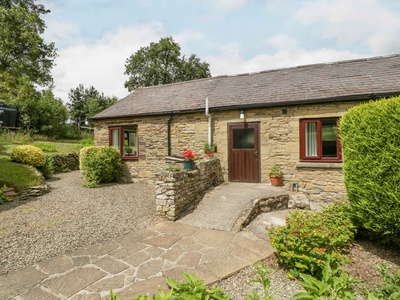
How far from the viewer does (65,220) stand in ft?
17.2

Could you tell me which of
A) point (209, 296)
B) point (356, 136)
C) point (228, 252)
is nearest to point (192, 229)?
point (228, 252)

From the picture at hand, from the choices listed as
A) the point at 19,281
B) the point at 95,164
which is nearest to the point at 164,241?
the point at 19,281

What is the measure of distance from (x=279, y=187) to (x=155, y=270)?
5633 mm

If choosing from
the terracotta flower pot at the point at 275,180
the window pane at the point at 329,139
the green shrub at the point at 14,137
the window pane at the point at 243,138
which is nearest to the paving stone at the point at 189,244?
the terracotta flower pot at the point at 275,180

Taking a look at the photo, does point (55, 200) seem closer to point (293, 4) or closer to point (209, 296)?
point (209, 296)

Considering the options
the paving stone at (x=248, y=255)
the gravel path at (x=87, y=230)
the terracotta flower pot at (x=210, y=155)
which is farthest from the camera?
the terracotta flower pot at (x=210, y=155)

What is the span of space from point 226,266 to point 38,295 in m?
2.60

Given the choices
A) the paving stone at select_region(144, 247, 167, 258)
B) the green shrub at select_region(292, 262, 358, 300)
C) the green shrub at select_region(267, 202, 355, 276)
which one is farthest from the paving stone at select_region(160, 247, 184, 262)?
the green shrub at select_region(292, 262, 358, 300)

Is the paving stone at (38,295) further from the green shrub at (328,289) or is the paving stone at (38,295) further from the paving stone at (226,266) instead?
the green shrub at (328,289)

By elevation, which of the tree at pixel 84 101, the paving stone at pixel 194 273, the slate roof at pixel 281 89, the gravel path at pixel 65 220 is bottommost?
the paving stone at pixel 194 273

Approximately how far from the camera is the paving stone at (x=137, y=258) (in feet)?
11.2

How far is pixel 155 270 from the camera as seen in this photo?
10.6 ft

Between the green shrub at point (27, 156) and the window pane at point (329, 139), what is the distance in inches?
471

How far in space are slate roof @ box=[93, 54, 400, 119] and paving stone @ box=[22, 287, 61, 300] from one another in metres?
7.44
